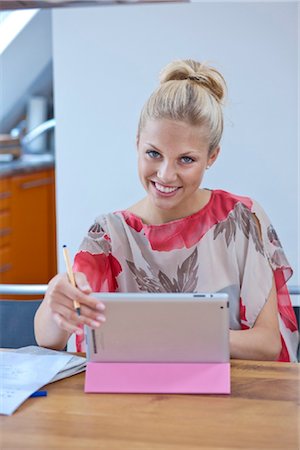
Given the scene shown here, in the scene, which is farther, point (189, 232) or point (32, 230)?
point (32, 230)

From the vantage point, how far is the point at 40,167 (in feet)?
15.4

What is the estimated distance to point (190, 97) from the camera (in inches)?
69.1

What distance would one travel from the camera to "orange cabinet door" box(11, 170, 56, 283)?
442 cm

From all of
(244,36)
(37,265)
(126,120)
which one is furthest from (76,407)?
(37,265)

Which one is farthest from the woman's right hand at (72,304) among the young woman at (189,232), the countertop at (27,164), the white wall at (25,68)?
the white wall at (25,68)

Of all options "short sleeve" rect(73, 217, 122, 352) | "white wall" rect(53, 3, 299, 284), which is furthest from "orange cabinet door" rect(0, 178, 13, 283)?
"short sleeve" rect(73, 217, 122, 352)

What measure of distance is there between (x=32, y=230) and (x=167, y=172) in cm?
296

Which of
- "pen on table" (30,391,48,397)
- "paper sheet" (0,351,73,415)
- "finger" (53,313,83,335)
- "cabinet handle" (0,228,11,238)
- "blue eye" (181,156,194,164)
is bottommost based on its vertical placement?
"pen on table" (30,391,48,397)

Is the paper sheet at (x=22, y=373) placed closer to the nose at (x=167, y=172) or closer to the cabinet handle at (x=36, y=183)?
the nose at (x=167, y=172)

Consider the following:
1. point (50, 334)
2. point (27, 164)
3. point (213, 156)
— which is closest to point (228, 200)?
point (213, 156)

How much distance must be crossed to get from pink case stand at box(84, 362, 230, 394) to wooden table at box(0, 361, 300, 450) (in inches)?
0.6

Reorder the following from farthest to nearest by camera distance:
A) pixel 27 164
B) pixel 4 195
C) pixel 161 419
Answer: pixel 27 164
pixel 4 195
pixel 161 419

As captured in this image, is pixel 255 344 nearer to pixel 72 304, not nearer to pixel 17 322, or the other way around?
pixel 72 304

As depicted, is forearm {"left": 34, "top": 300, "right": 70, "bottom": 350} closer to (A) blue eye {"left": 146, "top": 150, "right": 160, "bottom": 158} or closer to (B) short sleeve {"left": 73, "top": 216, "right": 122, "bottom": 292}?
(B) short sleeve {"left": 73, "top": 216, "right": 122, "bottom": 292}
